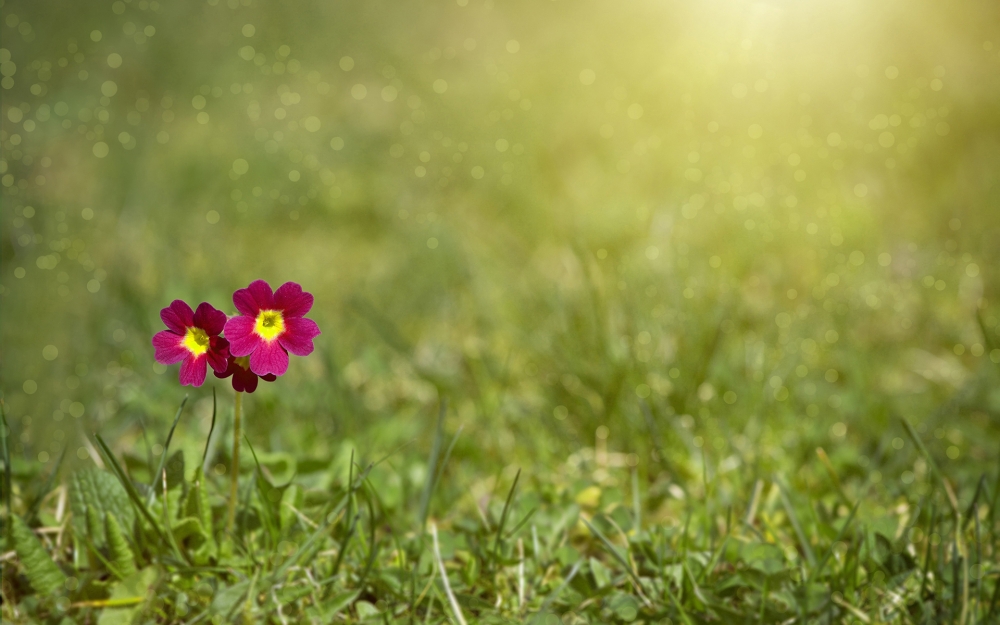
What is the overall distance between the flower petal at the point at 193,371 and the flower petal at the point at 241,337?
0.17 ft

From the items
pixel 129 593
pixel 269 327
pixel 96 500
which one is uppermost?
pixel 269 327

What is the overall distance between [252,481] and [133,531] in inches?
8.1

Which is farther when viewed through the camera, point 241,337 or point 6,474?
point 6,474

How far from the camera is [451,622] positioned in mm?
1229

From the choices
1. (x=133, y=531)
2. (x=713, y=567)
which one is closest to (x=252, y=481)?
(x=133, y=531)

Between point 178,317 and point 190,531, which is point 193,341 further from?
point 190,531

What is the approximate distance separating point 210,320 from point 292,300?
4.6 inches

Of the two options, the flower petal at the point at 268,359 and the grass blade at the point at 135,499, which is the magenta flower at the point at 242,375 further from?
the grass blade at the point at 135,499

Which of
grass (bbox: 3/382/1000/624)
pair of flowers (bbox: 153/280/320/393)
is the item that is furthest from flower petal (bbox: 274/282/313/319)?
grass (bbox: 3/382/1000/624)

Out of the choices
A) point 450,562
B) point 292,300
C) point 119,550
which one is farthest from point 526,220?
point 119,550

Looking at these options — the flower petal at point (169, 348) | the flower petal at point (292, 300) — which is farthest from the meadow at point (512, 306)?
the flower petal at point (292, 300)

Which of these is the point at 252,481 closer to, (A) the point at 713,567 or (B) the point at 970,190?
(A) the point at 713,567

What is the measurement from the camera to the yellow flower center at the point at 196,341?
3.62 feet

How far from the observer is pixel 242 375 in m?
1.09
